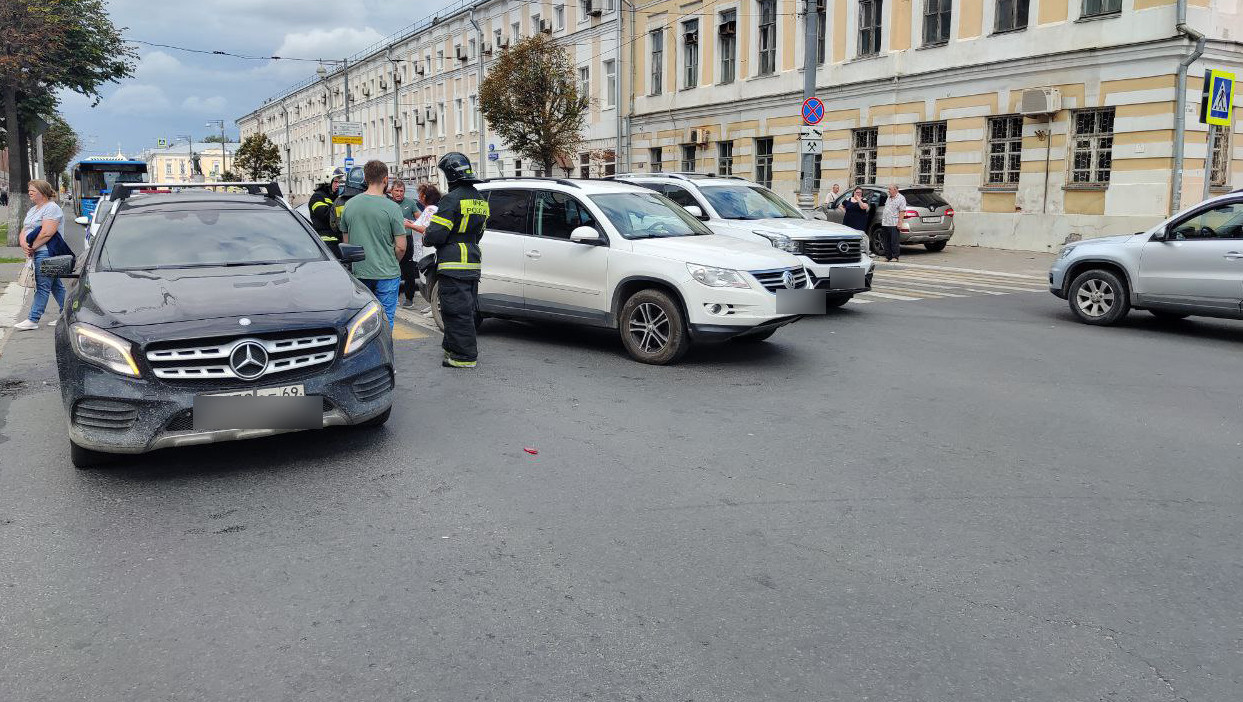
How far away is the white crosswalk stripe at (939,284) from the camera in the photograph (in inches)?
613

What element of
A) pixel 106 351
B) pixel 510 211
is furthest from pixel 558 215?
pixel 106 351

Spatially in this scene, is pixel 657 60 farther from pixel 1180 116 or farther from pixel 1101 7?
pixel 1180 116

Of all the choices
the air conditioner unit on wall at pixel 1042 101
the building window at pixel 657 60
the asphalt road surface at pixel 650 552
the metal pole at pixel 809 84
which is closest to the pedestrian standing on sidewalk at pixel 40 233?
the asphalt road surface at pixel 650 552

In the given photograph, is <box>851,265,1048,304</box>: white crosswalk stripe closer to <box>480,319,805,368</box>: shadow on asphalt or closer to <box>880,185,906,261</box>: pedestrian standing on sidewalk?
<box>880,185,906,261</box>: pedestrian standing on sidewalk

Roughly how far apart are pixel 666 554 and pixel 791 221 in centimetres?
907

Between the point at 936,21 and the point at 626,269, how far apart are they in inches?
853

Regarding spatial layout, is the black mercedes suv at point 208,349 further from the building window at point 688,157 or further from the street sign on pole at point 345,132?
the street sign on pole at point 345,132

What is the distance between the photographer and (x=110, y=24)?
29.1 m

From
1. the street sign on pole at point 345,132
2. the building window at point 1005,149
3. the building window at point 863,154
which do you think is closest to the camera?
the building window at point 1005,149

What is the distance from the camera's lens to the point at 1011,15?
25062 millimetres

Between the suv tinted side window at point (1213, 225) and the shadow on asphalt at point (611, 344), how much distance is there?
14.9 ft

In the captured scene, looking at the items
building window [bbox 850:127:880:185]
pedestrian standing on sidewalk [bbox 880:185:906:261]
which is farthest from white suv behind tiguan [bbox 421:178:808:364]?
building window [bbox 850:127:880:185]

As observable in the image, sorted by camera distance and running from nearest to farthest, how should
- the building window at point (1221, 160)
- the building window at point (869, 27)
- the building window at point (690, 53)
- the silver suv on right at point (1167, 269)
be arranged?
the silver suv on right at point (1167, 269)
the building window at point (1221, 160)
the building window at point (869, 27)
the building window at point (690, 53)

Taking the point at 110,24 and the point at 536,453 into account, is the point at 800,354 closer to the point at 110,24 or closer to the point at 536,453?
the point at 536,453
